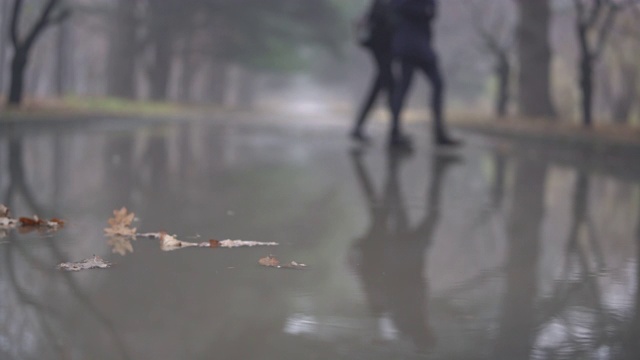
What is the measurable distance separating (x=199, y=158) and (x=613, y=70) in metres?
21.3

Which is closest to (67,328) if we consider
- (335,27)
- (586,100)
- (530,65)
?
(586,100)

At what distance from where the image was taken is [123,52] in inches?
1592

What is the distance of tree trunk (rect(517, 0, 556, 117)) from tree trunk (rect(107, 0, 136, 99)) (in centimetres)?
1743

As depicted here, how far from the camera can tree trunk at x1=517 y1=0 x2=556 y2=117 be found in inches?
1048

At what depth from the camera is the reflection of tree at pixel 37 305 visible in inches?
151

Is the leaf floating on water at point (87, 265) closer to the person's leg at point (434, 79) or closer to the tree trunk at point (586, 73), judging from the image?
the person's leg at point (434, 79)

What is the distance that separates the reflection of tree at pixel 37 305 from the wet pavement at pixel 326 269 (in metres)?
0.01

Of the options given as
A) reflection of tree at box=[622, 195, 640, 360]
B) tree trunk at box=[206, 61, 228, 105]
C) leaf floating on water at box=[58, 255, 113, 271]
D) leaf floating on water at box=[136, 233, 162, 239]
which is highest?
reflection of tree at box=[622, 195, 640, 360]

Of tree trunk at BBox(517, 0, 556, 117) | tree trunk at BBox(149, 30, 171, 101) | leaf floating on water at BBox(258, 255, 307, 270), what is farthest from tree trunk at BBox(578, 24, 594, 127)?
tree trunk at BBox(149, 30, 171, 101)

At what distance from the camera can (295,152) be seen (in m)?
16.0

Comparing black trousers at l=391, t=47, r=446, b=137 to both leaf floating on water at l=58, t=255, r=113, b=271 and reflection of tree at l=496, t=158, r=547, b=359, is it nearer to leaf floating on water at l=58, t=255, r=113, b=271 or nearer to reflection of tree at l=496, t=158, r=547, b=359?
reflection of tree at l=496, t=158, r=547, b=359

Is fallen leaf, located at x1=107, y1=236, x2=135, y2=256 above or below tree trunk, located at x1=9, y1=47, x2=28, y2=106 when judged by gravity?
above

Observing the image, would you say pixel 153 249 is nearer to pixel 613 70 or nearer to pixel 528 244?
pixel 528 244

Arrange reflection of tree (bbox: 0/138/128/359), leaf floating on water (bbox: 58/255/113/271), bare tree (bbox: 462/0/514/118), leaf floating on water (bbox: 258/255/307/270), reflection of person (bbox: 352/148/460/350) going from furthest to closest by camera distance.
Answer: bare tree (bbox: 462/0/514/118) < leaf floating on water (bbox: 258/255/307/270) < leaf floating on water (bbox: 58/255/113/271) < reflection of person (bbox: 352/148/460/350) < reflection of tree (bbox: 0/138/128/359)
